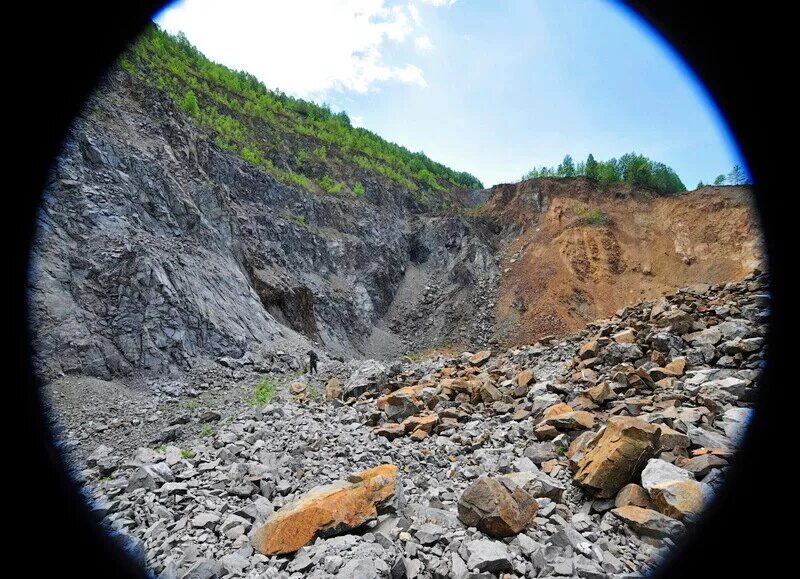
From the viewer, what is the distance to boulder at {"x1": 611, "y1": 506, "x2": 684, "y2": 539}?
352cm

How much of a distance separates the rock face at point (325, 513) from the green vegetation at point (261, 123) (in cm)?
2443

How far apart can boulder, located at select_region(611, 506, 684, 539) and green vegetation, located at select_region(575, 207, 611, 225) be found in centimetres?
A: 3157

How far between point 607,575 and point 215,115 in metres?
37.2

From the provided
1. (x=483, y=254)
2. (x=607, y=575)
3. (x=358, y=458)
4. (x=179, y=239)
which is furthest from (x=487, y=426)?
(x=483, y=254)

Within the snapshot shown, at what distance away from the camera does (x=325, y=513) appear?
4.04 m

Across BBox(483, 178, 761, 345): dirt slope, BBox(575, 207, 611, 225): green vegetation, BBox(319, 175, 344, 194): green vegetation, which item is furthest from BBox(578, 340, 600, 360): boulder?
BBox(319, 175, 344, 194): green vegetation

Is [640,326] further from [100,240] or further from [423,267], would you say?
[423,267]

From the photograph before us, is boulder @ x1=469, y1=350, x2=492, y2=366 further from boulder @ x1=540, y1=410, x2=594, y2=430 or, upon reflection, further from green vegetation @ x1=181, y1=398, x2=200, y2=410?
green vegetation @ x1=181, y1=398, x2=200, y2=410

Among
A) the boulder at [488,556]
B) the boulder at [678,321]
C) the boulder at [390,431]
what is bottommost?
the boulder at [390,431]

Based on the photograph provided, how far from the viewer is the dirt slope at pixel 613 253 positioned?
25.8m

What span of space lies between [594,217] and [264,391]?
30.7 metres

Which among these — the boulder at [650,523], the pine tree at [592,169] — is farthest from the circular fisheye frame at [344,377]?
the pine tree at [592,169]

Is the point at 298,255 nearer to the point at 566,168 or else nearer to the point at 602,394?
the point at 602,394

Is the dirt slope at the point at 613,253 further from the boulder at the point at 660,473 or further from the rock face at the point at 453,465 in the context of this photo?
the boulder at the point at 660,473
